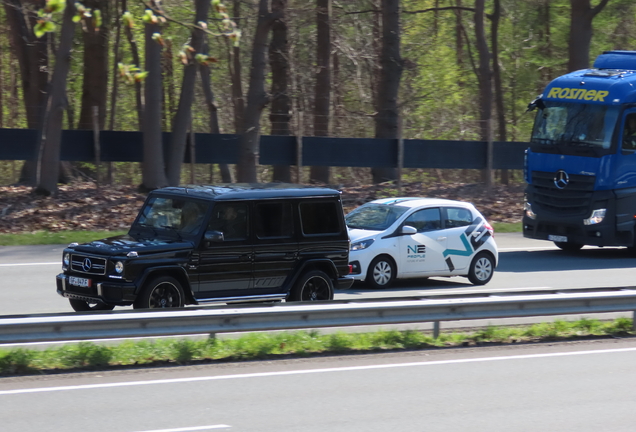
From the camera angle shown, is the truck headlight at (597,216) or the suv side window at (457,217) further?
the truck headlight at (597,216)

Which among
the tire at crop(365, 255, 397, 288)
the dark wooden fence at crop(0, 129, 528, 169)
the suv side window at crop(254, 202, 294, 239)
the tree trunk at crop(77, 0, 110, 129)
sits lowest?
the tire at crop(365, 255, 397, 288)

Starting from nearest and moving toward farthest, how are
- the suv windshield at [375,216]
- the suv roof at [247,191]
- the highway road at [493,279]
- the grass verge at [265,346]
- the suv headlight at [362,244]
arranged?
the grass verge at [265,346] < the suv roof at [247,191] < the highway road at [493,279] < the suv headlight at [362,244] < the suv windshield at [375,216]

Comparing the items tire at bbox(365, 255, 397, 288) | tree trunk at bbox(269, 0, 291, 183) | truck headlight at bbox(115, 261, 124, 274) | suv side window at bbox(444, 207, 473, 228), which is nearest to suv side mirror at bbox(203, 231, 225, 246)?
truck headlight at bbox(115, 261, 124, 274)

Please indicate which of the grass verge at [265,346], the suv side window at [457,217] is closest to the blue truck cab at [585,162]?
the suv side window at [457,217]

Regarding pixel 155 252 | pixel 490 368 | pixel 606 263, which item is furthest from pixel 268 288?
pixel 606 263

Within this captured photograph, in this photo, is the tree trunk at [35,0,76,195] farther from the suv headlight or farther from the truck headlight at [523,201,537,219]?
the truck headlight at [523,201,537,219]

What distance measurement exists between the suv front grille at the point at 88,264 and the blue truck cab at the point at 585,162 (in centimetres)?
1162

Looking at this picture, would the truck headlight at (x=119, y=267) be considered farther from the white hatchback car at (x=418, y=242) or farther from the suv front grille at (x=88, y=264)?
the white hatchback car at (x=418, y=242)

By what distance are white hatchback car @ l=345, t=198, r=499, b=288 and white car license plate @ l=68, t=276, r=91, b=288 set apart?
5005mm

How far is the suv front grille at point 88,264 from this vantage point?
36.0 feet

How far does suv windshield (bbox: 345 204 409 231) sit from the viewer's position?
15484 mm

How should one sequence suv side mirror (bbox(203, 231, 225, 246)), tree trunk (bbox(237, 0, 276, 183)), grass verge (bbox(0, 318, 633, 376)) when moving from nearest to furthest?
grass verge (bbox(0, 318, 633, 376)) < suv side mirror (bbox(203, 231, 225, 246)) < tree trunk (bbox(237, 0, 276, 183))

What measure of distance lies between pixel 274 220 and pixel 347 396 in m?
4.46

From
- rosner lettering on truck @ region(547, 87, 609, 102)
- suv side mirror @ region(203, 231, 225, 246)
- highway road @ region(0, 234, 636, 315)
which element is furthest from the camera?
rosner lettering on truck @ region(547, 87, 609, 102)
